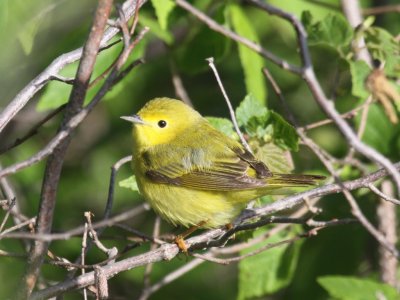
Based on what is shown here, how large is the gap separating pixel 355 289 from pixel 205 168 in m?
1.09

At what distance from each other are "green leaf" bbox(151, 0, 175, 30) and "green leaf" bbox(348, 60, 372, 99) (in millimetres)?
1114

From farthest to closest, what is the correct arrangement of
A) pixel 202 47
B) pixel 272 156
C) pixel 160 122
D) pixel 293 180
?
pixel 202 47
pixel 160 122
pixel 272 156
pixel 293 180

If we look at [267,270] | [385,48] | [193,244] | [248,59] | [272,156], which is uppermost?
[248,59]

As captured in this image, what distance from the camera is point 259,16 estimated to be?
6680 millimetres

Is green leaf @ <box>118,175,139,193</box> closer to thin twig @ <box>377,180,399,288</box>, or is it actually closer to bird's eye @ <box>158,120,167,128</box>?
bird's eye @ <box>158,120,167,128</box>

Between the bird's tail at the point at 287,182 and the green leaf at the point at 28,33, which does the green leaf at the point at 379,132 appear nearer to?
the bird's tail at the point at 287,182

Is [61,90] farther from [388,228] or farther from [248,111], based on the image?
[388,228]

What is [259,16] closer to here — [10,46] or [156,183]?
[156,183]

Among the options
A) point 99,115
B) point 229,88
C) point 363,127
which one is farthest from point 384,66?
point 99,115

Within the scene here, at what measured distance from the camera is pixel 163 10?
4.56 metres

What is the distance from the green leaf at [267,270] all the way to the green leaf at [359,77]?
1154mm

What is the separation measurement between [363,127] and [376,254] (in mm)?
1668

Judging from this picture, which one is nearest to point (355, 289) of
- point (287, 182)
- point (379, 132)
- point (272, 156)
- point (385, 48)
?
point (287, 182)

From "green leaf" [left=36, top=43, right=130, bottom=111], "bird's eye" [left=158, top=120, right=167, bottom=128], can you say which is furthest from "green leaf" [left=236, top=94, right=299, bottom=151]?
"green leaf" [left=36, top=43, right=130, bottom=111]
